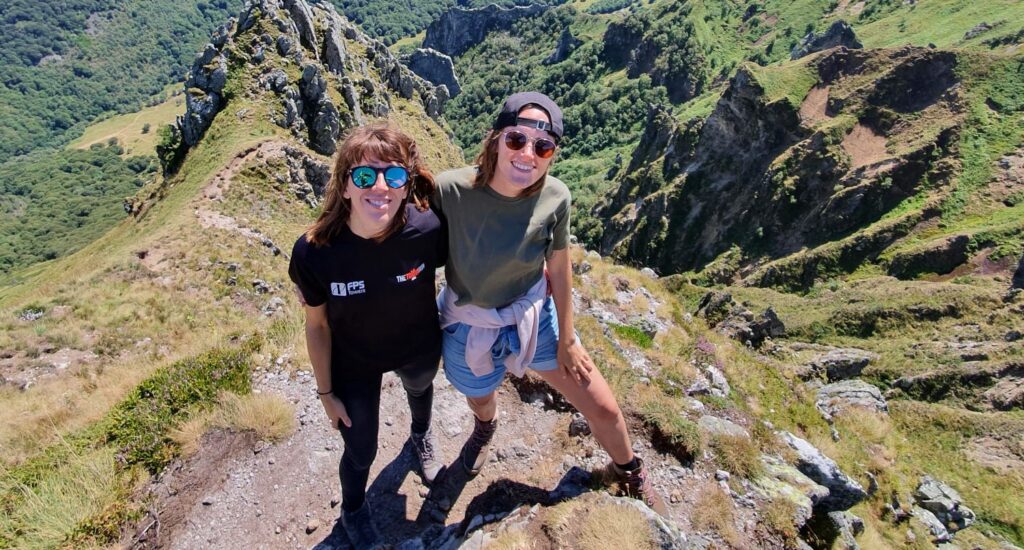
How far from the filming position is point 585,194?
3932 inches

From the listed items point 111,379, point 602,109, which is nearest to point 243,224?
point 111,379

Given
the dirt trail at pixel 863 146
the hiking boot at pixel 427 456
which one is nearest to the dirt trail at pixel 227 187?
the hiking boot at pixel 427 456

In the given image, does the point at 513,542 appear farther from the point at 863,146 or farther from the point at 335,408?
the point at 863,146

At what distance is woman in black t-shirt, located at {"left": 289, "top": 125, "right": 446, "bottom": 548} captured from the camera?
11.3 feet

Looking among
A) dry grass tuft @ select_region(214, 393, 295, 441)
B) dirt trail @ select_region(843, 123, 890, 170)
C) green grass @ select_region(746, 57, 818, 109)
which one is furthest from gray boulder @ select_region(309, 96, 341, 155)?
dirt trail @ select_region(843, 123, 890, 170)

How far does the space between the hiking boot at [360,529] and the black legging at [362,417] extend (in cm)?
10

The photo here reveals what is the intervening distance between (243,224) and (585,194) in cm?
8043

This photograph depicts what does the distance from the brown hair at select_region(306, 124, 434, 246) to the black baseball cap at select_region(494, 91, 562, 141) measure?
2.16ft

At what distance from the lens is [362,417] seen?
434cm

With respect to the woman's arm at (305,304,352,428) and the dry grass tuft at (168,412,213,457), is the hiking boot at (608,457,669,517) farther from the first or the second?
the dry grass tuft at (168,412,213,457)

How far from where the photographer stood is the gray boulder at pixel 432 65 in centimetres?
15125

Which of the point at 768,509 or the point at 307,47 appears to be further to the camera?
the point at 307,47

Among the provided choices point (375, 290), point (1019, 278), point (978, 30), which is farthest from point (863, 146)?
point (375, 290)

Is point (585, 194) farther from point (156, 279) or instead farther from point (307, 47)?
point (156, 279)
